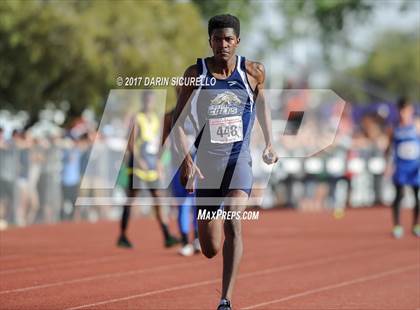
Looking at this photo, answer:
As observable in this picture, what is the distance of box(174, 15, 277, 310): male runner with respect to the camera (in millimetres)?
8344

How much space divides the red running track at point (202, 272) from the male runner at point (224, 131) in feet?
4.36

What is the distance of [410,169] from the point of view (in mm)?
18641

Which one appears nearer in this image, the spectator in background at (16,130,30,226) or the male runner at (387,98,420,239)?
the male runner at (387,98,420,239)

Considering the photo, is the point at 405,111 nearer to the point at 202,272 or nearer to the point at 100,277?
the point at 202,272

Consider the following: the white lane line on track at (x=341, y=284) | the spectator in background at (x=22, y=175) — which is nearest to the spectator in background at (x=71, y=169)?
the spectator in background at (x=22, y=175)

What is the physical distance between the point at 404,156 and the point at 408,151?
109mm

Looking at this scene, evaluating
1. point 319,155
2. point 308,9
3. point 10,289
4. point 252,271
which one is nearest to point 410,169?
point 252,271

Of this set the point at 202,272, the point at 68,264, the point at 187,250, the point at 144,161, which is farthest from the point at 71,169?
the point at 202,272

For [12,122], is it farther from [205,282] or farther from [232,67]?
[232,67]

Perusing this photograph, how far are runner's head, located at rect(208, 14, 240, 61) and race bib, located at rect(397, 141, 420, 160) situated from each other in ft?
35.3

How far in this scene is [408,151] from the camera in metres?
18.7

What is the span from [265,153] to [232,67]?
707 millimetres

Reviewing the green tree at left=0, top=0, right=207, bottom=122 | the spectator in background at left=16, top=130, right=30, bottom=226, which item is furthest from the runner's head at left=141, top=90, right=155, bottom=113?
the green tree at left=0, top=0, right=207, bottom=122

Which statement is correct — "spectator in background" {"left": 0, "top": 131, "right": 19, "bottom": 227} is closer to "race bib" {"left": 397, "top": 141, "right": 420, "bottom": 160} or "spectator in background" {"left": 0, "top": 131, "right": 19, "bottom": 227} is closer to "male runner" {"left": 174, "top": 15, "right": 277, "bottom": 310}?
"race bib" {"left": 397, "top": 141, "right": 420, "bottom": 160}
